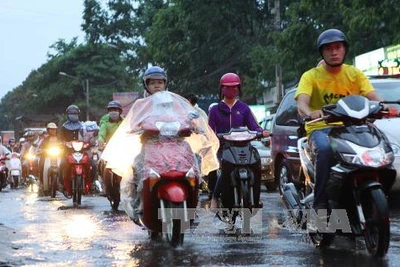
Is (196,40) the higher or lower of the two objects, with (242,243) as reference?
higher

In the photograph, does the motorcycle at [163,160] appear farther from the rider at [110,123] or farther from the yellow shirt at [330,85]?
the rider at [110,123]

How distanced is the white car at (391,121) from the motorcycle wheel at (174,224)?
3.67 metres

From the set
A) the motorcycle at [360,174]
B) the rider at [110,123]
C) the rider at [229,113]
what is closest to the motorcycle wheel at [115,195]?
the rider at [110,123]

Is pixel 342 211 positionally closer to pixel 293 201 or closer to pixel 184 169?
pixel 293 201

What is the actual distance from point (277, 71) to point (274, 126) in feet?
72.8

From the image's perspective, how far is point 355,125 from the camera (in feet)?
19.9

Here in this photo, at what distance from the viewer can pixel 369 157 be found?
5.78 m

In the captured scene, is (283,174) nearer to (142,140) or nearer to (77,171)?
(77,171)

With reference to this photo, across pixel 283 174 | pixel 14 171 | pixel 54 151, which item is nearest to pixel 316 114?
pixel 283 174

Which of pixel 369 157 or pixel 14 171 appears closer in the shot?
pixel 369 157

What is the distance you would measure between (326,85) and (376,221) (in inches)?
55.6

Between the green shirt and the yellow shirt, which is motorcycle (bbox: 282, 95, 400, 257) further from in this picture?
the green shirt

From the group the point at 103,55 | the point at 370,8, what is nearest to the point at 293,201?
the point at 370,8

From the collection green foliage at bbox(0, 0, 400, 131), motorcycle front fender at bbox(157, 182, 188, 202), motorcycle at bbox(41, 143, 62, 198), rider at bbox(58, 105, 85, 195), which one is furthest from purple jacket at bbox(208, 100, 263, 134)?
green foliage at bbox(0, 0, 400, 131)
